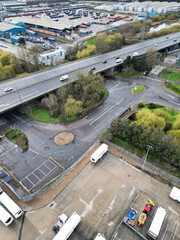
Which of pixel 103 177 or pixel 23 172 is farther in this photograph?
pixel 23 172

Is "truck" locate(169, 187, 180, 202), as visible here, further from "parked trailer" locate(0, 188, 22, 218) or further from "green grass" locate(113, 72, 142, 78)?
"green grass" locate(113, 72, 142, 78)

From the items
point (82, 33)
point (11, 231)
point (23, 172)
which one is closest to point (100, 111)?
point (23, 172)

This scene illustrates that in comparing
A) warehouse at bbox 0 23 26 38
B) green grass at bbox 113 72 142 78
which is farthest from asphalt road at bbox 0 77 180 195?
warehouse at bbox 0 23 26 38

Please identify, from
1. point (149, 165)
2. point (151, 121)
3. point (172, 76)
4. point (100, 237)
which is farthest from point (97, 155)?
point (172, 76)

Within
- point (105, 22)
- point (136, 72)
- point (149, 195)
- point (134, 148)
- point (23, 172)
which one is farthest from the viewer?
point (105, 22)

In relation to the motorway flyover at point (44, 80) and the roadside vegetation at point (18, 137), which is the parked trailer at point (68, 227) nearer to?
the roadside vegetation at point (18, 137)

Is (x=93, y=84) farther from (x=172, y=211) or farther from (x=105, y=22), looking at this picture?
(x=105, y=22)

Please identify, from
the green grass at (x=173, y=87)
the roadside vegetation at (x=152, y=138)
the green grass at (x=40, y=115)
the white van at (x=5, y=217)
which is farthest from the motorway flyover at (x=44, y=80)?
the roadside vegetation at (x=152, y=138)
